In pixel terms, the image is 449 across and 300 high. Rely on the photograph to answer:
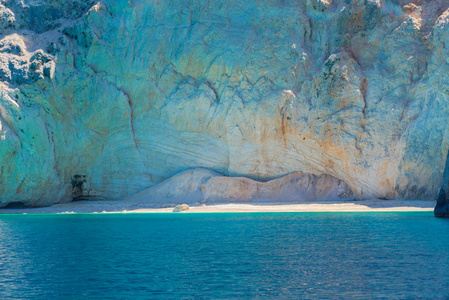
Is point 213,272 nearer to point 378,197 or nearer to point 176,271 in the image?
point 176,271

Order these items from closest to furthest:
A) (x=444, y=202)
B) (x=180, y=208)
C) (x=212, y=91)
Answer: (x=444, y=202), (x=180, y=208), (x=212, y=91)

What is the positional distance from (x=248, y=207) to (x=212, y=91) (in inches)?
316

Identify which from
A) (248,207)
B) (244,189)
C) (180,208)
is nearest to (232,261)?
(180,208)

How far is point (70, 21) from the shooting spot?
109 ft

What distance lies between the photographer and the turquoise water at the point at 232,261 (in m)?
9.29

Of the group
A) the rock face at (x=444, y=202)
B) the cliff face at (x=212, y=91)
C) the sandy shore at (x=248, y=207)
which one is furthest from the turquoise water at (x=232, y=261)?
the cliff face at (x=212, y=91)

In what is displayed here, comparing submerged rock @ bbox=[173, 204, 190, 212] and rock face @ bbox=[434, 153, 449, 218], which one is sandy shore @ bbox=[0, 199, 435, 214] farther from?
rock face @ bbox=[434, 153, 449, 218]

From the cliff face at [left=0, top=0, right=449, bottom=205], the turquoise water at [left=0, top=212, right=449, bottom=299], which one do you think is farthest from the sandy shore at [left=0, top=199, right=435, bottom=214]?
the turquoise water at [left=0, top=212, right=449, bottom=299]

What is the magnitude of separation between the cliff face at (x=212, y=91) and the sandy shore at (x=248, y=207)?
1.10m

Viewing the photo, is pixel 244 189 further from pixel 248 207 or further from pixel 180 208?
pixel 180 208

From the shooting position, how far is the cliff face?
2752 cm

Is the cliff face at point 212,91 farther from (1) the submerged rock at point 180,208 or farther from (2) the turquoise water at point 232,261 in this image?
(2) the turquoise water at point 232,261

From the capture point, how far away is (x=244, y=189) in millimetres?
30078

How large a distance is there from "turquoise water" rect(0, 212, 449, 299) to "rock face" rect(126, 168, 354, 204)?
9.32 metres
